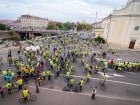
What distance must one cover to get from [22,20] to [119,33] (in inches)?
4949

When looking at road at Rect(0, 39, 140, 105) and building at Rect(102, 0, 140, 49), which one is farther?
building at Rect(102, 0, 140, 49)

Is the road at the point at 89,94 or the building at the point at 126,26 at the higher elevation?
the building at the point at 126,26

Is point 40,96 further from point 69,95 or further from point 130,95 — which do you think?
point 130,95

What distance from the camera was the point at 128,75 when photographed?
27953mm

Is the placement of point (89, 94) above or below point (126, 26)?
below

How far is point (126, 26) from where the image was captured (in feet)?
180

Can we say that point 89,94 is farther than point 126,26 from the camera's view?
No

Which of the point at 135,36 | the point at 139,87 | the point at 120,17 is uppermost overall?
the point at 120,17

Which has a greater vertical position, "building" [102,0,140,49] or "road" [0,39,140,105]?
"building" [102,0,140,49]

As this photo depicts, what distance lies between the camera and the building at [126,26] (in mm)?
53281

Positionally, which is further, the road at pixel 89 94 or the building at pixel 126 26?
the building at pixel 126 26

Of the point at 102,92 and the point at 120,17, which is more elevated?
the point at 120,17

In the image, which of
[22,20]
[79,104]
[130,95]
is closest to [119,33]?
[130,95]

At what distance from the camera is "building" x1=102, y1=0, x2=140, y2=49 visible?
175 ft
